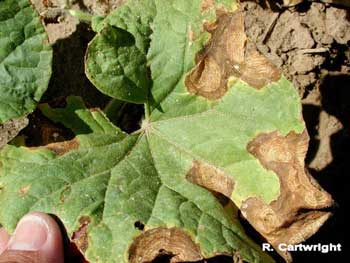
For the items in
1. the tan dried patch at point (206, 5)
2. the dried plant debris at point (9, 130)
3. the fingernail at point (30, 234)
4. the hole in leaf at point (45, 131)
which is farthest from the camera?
the dried plant debris at point (9, 130)

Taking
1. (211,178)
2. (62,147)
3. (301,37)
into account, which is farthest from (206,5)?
(301,37)

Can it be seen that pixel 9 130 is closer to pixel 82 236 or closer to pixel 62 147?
pixel 62 147

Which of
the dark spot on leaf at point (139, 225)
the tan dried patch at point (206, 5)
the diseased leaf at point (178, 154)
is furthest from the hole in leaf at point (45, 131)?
the tan dried patch at point (206, 5)

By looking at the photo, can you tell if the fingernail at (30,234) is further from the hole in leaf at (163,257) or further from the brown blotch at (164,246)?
the hole in leaf at (163,257)

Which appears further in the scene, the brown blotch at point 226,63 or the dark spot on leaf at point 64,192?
the brown blotch at point 226,63

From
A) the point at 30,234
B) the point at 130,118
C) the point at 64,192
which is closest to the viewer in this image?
the point at 30,234

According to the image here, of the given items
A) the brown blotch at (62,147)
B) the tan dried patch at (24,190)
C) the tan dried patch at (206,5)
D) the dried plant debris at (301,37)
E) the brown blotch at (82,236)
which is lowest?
the brown blotch at (82,236)

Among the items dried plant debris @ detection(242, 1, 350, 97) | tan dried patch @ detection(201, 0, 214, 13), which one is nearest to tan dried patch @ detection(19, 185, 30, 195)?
tan dried patch @ detection(201, 0, 214, 13)
